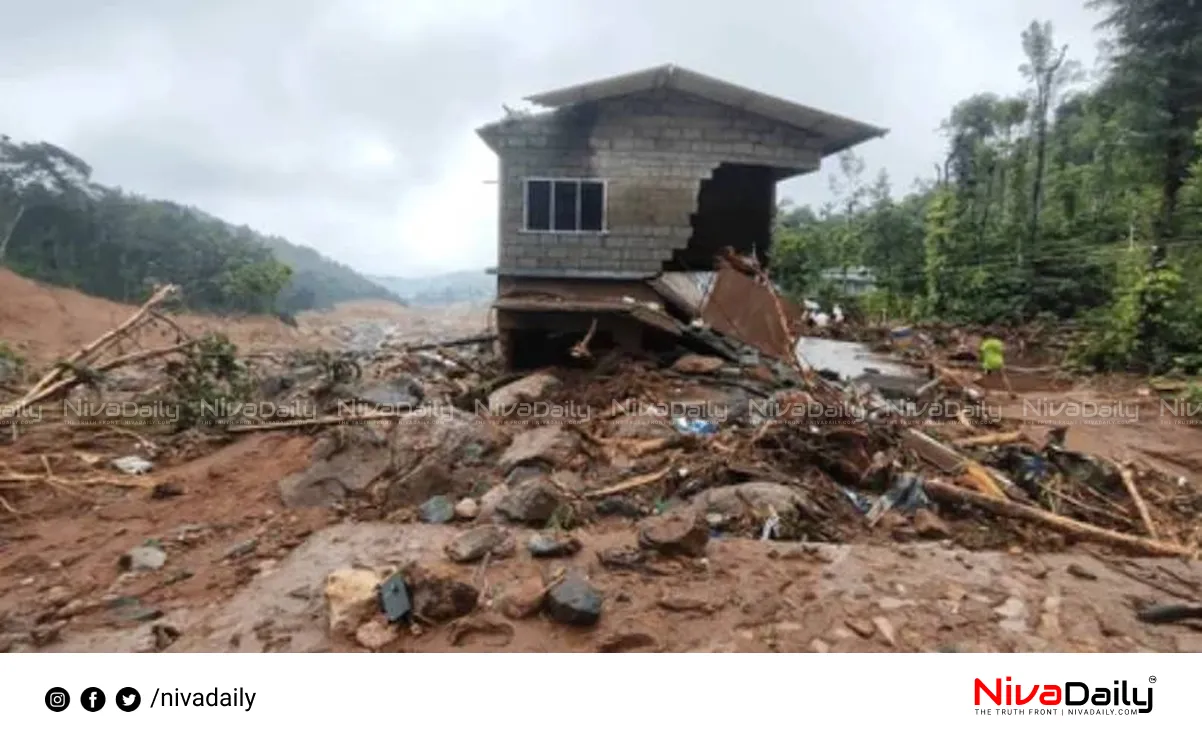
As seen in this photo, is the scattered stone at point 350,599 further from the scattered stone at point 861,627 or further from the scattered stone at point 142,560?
the scattered stone at point 861,627

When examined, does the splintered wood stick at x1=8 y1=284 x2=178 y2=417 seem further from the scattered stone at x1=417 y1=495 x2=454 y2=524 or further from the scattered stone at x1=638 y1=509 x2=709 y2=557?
the scattered stone at x1=638 y1=509 x2=709 y2=557

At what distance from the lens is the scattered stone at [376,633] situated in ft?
10.9

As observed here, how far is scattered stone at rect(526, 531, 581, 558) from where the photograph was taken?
412 centimetres

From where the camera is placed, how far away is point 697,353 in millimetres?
10453

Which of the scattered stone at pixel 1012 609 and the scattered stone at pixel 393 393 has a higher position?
the scattered stone at pixel 393 393

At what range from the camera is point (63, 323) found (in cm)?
2011

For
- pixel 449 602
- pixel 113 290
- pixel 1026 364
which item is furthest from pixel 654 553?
pixel 113 290

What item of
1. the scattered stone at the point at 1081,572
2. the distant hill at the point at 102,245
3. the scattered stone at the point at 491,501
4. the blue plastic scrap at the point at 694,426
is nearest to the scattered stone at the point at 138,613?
the scattered stone at the point at 491,501

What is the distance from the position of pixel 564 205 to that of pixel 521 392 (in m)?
3.65

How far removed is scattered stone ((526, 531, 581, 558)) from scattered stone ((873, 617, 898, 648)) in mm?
1714
